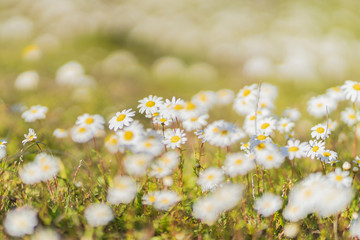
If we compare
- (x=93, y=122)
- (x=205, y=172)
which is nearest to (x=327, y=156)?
(x=205, y=172)

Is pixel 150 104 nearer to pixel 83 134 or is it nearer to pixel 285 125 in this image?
pixel 83 134

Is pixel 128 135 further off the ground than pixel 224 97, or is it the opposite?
pixel 128 135

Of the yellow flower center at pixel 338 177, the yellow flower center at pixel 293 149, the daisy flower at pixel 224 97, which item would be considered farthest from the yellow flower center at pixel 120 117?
the daisy flower at pixel 224 97

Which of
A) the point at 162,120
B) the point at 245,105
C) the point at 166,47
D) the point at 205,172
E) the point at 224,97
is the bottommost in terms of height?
the point at 166,47

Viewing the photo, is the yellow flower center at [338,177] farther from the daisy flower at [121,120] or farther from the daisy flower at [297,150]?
the daisy flower at [121,120]

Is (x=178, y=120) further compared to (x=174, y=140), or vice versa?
(x=178, y=120)

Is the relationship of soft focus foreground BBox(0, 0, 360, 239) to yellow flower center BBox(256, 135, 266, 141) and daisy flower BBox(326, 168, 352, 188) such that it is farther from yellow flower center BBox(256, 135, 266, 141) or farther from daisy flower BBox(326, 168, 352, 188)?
yellow flower center BBox(256, 135, 266, 141)

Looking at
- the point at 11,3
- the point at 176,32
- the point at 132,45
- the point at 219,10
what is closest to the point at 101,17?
the point at 132,45
